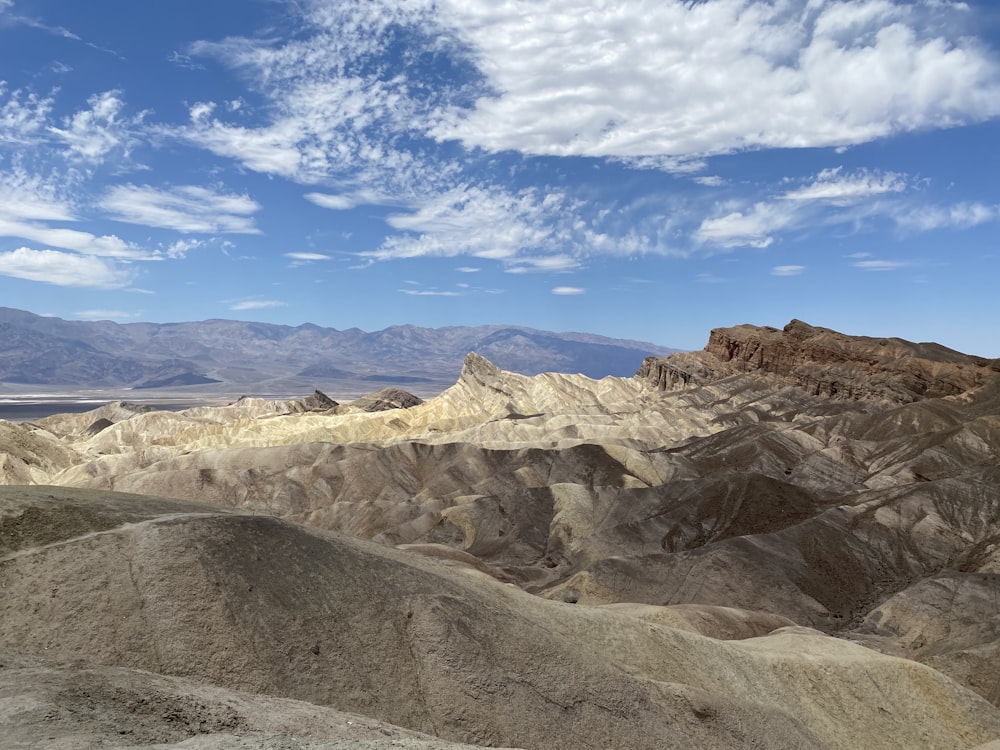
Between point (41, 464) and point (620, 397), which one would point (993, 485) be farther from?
point (41, 464)

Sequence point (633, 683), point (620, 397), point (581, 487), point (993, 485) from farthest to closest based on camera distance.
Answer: point (620, 397) → point (581, 487) → point (993, 485) → point (633, 683)

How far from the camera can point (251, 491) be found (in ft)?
255

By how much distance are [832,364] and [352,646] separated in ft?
321

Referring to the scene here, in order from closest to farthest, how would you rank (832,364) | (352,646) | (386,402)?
(352,646) < (832,364) < (386,402)

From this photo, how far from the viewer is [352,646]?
22.4 meters

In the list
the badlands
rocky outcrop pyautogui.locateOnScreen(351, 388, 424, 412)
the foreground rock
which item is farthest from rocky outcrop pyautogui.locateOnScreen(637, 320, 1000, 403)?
the foreground rock

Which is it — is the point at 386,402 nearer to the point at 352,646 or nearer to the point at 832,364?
the point at 832,364

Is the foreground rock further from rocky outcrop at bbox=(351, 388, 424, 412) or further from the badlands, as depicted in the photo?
rocky outcrop at bbox=(351, 388, 424, 412)

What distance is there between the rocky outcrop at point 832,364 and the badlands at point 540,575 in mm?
548

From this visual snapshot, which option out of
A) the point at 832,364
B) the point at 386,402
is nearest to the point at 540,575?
the point at 832,364

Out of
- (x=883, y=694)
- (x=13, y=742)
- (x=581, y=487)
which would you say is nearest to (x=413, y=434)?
(x=581, y=487)

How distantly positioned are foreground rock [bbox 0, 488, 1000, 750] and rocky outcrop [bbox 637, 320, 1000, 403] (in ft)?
258

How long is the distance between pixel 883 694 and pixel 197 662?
2411 cm

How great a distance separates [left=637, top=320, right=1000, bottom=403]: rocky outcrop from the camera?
98.1 m
